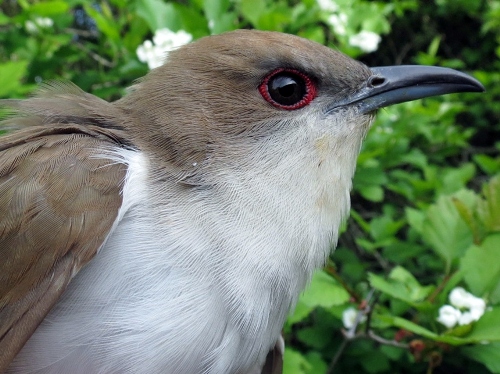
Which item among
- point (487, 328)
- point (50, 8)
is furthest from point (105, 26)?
point (487, 328)

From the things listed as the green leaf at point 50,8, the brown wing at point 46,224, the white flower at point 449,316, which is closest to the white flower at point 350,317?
the white flower at point 449,316

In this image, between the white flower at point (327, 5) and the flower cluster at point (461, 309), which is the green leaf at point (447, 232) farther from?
the white flower at point (327, 5)

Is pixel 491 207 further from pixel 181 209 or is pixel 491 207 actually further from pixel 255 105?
pixel 181 209

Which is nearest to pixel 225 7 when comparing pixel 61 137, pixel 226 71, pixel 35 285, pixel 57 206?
pixel 226 71

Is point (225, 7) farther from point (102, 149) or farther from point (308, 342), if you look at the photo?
point (308, 342)

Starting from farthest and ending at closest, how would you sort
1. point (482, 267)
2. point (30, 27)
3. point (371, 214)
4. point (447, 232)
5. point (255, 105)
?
point (371, 214), point (30, 27), point (447, 232), point (482, 267), point (255, 105)

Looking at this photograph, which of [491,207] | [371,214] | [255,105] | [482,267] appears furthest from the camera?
[371,214]
